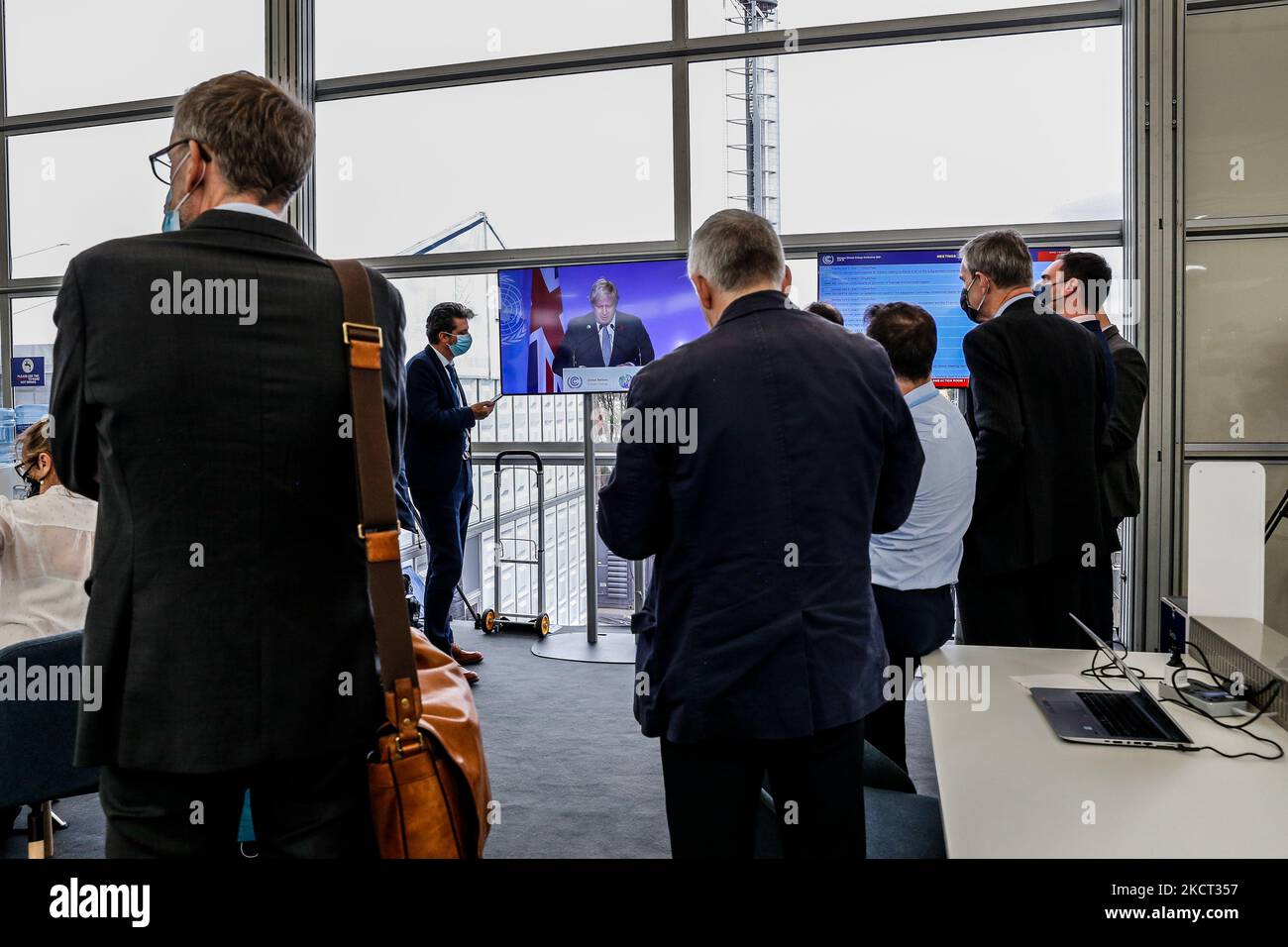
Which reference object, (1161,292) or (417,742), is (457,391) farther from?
(417,742)

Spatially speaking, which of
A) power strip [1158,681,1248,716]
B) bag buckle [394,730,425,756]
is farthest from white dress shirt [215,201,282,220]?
power strip [1158,681,1248,716]

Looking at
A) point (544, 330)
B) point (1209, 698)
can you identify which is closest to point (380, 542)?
point (1209, 698)

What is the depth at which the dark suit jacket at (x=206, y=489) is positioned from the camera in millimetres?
1022

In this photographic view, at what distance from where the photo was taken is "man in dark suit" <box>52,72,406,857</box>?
1.02m

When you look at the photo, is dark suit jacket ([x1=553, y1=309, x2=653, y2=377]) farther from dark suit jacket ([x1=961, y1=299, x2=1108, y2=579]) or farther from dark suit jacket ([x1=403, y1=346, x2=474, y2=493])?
dark suit jacket ([x1=961, y1=299, x2=1108, y2=579])

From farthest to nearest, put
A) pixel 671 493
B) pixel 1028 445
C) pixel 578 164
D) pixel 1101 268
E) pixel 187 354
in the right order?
pixel 578 164, pixel 1101 268, pixel 1028 445, pixel 671 493, pixel 187 354

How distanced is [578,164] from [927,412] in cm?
324

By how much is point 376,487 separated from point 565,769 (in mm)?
2224

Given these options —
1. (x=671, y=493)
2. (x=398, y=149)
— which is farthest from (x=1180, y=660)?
(x=398, y=149)

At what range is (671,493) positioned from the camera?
4.52 ft

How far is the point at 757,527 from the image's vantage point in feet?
4.38

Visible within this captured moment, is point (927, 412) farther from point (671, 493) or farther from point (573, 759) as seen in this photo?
point (573, 759)

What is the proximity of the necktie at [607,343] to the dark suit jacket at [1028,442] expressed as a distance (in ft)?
7.50

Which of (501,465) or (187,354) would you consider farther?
(501,465)
